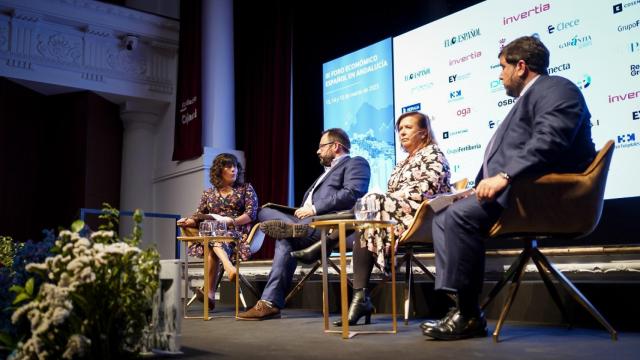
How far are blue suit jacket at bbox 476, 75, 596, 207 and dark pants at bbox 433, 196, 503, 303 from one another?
0.10 metres

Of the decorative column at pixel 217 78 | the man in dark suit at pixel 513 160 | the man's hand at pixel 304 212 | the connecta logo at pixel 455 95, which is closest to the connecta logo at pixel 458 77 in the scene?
the connecta logo at pixel 455 95

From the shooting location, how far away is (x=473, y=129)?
408 centimetres

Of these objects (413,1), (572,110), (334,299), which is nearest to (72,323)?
(572,110)

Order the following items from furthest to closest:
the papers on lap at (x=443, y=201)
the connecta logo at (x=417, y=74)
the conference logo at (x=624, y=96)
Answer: the connecta logo at (x=417, y=74), the conference logo at (x=624, y=96), the papers on lap at (x=443, y=201)

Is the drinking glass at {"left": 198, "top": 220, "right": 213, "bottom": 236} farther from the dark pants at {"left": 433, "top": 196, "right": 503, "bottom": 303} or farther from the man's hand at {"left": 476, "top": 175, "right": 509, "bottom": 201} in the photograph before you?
the man's hand at {"left": 476, "top": 175, "right": 509, "bottom": 201}

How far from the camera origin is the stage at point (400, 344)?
1.98m

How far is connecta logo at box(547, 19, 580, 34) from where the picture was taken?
140 inches

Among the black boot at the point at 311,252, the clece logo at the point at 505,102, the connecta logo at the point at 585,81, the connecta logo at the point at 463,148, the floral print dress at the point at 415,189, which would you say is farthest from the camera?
the connecta logo at the point at 463,148

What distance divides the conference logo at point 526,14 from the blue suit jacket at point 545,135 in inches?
58.7

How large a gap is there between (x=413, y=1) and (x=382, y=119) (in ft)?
3.05

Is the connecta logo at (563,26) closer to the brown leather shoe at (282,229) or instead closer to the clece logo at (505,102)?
the clece logo at (505,102)

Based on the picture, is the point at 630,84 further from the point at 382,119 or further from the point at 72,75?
the point at 72,75

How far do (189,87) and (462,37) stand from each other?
344 cm

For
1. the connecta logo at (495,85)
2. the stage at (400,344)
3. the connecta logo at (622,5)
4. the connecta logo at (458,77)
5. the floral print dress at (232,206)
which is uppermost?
the connecta logo at (622,5)
